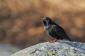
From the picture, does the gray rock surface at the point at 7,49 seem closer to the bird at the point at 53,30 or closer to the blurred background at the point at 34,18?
the blurred background at the point at 34,18

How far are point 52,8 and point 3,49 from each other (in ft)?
11.6

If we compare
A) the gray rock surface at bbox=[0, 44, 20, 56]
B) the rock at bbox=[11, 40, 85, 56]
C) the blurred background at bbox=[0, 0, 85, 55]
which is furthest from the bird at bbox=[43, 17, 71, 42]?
the blurred background at bbox=[0, 0, 85, 55]

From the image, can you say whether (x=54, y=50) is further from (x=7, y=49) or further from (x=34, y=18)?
(x=34, y=18)

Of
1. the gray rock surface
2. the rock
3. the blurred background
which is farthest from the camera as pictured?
the blurred background

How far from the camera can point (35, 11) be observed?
20766 mm

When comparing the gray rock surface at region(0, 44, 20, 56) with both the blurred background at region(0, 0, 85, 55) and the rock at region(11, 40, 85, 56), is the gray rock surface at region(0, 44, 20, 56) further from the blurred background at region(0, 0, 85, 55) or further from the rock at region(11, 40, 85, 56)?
the rock at region(11, 40, 85, 56)

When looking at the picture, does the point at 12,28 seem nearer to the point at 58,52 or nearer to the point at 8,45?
the point at 8,45

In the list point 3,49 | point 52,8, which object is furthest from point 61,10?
point 3,49

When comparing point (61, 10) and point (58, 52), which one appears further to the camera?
point (61, 10)

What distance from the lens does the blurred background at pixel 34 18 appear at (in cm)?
1957

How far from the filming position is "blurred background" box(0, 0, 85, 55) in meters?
19.6

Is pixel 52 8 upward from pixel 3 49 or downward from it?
upward

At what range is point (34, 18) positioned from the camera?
2048 centimetres

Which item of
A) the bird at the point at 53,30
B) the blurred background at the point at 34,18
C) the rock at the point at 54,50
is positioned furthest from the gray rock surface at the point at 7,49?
the rock at the point at 54,50
